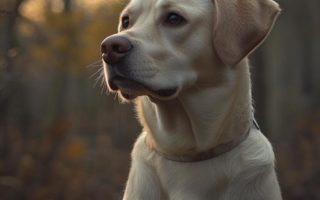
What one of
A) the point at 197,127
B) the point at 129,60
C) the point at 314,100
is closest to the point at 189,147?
the point at 197,127

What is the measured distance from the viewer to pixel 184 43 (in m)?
4.36

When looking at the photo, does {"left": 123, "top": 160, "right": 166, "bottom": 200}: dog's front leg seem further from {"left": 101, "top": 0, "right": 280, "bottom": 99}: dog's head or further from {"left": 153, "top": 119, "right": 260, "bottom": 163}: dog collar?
{"left": 101, "top": 0, "right": 280, "bottom": 99}: dog's head

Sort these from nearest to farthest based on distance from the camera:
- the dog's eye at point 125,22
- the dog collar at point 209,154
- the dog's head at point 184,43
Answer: the dog's head at point 184,43
the dog collar at point 209,154
the dog's eye at point 125,22

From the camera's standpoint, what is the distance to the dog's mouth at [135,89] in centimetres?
418

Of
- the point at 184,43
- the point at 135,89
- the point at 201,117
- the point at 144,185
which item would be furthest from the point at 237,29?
the point at 144,185

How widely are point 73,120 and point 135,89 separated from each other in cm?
1328

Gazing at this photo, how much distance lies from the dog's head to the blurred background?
64cm

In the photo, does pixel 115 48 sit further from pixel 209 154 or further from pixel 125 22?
pixel 209 154

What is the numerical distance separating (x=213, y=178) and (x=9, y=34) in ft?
23.2

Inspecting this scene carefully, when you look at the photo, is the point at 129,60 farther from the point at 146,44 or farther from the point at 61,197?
the point at 61,197

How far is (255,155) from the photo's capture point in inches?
171

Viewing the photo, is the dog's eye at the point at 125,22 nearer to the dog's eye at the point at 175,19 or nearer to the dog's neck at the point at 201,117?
the dog's eye at the point at 175,19

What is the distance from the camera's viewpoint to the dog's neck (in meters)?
4.36

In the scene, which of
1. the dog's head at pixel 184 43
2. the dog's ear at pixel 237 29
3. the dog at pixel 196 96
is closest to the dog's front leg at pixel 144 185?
the dog at pixel 196 96
